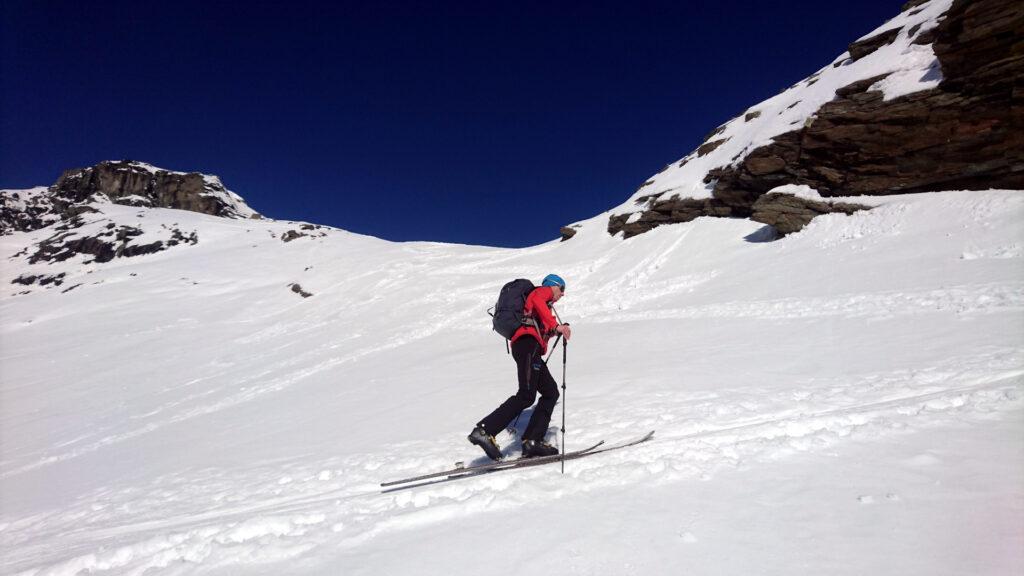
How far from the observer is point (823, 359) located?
6953mm

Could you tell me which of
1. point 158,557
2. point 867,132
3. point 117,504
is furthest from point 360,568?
point 867,132

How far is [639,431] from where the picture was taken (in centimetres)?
517

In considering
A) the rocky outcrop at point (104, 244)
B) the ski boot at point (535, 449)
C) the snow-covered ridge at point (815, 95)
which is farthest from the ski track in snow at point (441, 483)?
the rocky outcrop at point (104, 244)

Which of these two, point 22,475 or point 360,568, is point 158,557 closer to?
point 360,568

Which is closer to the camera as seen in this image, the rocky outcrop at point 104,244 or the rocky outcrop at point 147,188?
the rocky outcrop at point 104,244

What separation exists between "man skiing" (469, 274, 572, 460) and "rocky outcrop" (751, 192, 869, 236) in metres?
18.2

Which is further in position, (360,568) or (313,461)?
(313,461)

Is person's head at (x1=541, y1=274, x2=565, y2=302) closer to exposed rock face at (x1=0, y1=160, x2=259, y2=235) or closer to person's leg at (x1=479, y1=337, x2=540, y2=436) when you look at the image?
person's leg at (x1=479, y1=337, x2=540, y2=436)

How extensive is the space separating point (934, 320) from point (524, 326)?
7.61 metres

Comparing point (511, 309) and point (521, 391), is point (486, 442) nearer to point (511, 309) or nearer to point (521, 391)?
point (521, 391)

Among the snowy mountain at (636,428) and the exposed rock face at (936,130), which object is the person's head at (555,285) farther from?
the exposed rock face at (936,130)

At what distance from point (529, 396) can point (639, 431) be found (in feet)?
4.53

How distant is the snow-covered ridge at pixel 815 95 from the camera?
59.5 feet

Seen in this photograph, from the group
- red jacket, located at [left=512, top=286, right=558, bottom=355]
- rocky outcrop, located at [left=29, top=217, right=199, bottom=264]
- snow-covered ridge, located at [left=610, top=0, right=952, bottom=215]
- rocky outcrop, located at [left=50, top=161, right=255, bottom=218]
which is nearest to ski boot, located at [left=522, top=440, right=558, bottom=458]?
red jacket, located at [left=512, top=286, right=558, bottom=355]
